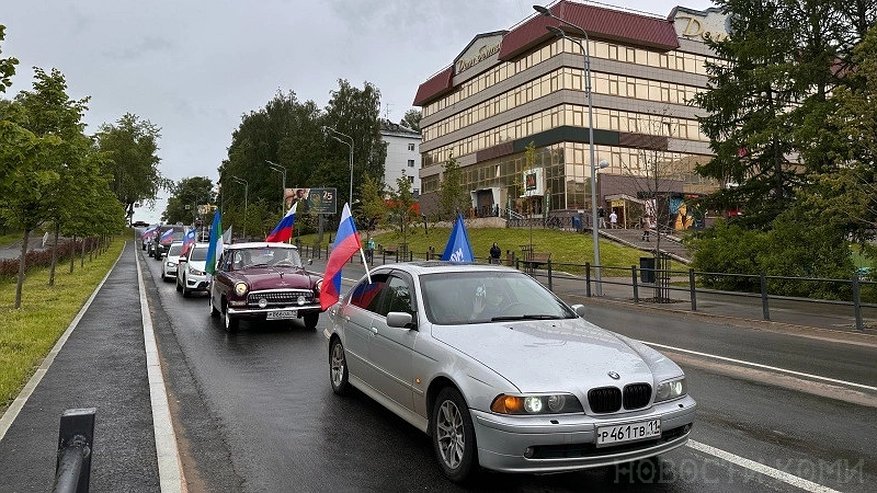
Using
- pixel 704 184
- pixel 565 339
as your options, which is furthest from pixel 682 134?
pixel 565 339

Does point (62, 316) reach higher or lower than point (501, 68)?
lower

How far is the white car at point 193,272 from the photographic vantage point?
18.9 metres

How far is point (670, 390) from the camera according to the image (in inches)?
170

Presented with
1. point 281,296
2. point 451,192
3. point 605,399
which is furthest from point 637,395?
point 451,192

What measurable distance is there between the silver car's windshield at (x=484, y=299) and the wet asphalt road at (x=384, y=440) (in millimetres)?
1149

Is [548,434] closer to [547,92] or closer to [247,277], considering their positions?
[247,277]

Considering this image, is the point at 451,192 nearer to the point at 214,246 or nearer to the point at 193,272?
the point at 193,272

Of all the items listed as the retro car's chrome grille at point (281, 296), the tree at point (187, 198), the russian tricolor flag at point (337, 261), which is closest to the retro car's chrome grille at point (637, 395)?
the russian tricolor flag at point (337, 261)

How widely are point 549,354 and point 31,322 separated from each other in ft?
37.9

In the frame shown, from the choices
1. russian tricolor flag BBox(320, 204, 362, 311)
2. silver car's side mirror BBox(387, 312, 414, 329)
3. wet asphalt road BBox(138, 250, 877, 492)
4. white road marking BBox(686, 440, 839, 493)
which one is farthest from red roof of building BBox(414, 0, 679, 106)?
white road marking BBox(686, 440, 839, 493)

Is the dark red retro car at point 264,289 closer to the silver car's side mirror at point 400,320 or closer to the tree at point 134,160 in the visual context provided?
the silver car's side mirror at point 400,320

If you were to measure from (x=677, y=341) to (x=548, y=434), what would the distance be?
8159mm

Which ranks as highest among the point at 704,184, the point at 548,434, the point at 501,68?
the point at 501,68

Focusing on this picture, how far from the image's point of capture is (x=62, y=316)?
1312 cm
